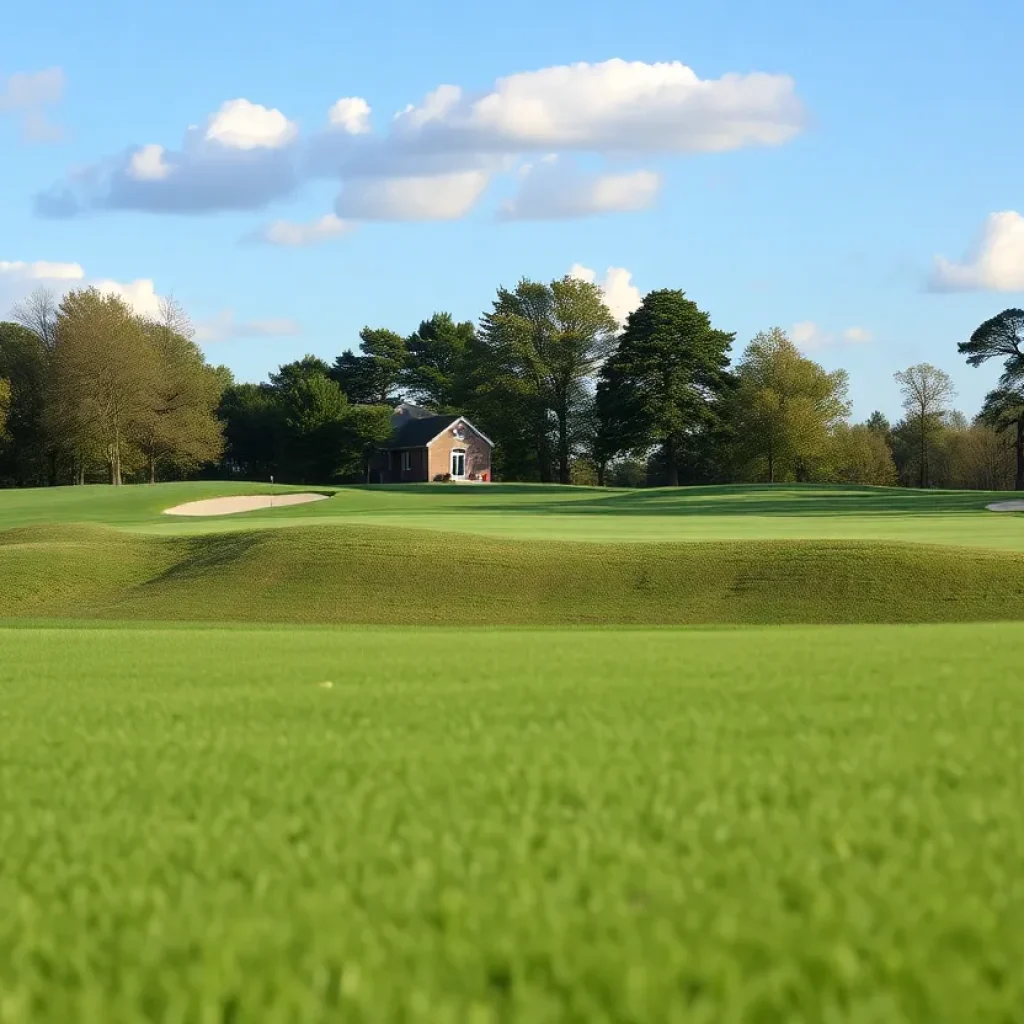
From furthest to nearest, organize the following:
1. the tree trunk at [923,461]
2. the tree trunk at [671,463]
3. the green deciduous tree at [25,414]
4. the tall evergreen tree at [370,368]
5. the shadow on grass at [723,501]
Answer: the tall evergreen tree at [370,368]
the tree trunk at [923,461]
the tree trunk at [671,463]
the green deciduous tree at [25,414]
the shadow on grass at [723,501]

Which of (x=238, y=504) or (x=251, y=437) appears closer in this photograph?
(x=238, y=504)

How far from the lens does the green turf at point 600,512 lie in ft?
96.5

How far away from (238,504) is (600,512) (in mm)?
15520

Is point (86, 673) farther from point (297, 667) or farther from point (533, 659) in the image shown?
point (533, 659)

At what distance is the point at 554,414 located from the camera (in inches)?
3447

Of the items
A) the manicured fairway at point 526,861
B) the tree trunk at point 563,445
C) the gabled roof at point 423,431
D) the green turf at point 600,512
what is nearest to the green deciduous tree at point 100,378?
the green turf at point 600,512

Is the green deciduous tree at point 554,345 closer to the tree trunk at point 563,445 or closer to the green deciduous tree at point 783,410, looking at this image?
the tree trunk at point 563,445

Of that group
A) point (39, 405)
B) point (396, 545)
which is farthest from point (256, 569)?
point (39, 405)

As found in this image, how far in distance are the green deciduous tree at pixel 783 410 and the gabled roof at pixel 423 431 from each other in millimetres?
18103

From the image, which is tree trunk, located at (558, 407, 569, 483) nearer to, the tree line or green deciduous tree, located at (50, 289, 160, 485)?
the tree line

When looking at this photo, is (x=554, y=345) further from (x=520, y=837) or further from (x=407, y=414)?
(x=520, y=837)

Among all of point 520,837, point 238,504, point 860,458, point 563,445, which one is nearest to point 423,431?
point 563,445

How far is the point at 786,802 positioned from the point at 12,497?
54878 millimetres

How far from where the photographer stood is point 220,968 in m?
1.68
